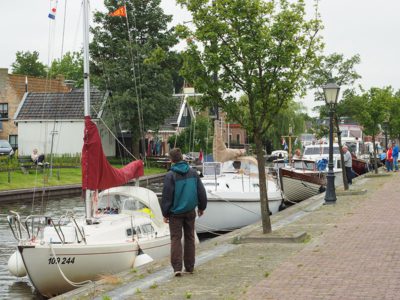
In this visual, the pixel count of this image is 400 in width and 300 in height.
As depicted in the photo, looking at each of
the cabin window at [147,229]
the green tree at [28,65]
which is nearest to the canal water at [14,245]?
the cabin window at [147,229]

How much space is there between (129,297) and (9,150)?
45.7 m

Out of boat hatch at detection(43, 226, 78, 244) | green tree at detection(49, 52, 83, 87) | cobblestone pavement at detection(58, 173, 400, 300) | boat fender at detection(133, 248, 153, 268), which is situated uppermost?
green tree at detection(49, 52, 83, 87)

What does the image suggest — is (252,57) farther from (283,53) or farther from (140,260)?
(140,260)

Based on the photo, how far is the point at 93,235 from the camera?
13.7 meters

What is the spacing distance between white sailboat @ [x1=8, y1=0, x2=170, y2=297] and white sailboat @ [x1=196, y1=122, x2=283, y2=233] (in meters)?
4.56

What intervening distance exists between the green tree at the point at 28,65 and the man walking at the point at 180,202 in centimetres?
9845

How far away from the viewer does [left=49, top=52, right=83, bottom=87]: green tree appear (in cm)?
9906

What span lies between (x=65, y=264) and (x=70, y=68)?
9259 cm

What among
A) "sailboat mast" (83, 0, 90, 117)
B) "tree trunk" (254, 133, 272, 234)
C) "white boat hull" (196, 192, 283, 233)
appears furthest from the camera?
"white boat hull" (196, 192, 283, 233)

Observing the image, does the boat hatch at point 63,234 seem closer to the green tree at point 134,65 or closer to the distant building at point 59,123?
the green tree at point 134,65

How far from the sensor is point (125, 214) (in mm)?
15938

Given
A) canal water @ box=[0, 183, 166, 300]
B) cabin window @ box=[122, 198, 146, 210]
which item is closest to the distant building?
canal water @ box=[0, 183, 166, 300]

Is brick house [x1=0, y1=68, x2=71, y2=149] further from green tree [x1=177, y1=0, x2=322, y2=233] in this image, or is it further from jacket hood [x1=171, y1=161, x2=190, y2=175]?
jacket hood [x1=171, y1=161, x2=190, y2=175]

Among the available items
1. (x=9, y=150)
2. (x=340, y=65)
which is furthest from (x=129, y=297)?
(x=9, y=150)
